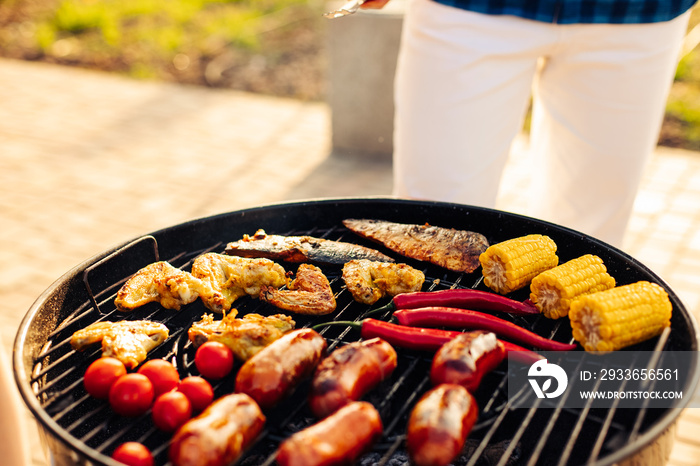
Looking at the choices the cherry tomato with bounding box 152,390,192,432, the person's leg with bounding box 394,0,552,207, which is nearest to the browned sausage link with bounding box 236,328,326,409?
the cherry tomato with bounding box 152,390,192,432

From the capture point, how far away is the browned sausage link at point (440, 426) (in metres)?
1.52

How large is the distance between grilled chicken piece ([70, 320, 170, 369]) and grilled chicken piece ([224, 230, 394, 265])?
0.52 meters

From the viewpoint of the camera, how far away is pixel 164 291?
2258 millimetres

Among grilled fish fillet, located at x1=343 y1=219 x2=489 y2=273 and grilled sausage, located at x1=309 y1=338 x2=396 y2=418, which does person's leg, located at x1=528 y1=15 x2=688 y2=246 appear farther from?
grilled sausage, located at x1=309 y1=338 x2=396 y2=418

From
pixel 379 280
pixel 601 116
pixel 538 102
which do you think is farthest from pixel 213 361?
pixel 538 102

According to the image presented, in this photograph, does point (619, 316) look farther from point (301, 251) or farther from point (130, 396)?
point (130, 396)

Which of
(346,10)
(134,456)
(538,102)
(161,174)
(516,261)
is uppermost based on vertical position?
(346,10)

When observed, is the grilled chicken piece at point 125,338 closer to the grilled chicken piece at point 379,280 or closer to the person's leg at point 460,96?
the grilled chicken piece at point 379,280

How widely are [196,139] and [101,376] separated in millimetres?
5631

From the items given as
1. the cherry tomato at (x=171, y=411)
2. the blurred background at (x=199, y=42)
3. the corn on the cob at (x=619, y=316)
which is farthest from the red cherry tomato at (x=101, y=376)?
the blurred background at (x=199, y=42)

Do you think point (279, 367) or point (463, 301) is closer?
point (279, 367)

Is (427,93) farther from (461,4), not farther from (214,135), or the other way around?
(214,135)

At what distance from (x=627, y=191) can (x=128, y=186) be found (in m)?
4.63

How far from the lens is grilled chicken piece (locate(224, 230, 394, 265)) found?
8.27ft
